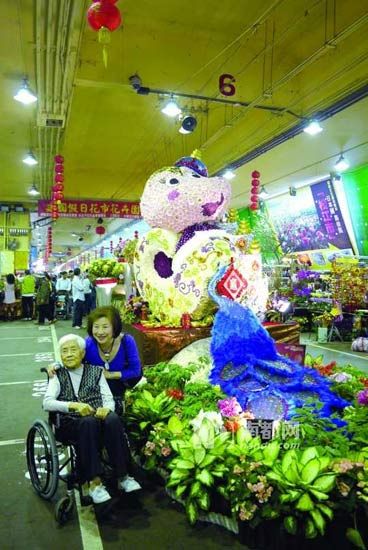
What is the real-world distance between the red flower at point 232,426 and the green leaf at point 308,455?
1.66 ft

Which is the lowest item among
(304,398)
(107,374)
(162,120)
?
(304,398)

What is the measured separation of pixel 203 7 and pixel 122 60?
1610 mm

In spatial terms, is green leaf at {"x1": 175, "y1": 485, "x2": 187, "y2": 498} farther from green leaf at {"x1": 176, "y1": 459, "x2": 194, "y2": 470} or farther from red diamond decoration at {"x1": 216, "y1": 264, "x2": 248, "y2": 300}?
red diamond decoration at {"x1": 216, "y1": 264, "x2": 248, "y2": 300}

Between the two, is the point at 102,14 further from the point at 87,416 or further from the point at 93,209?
the point at 93,209

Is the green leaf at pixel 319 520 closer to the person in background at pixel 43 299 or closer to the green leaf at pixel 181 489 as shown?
the green leaf at pixel 181 489

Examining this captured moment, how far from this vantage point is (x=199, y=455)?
106 inches

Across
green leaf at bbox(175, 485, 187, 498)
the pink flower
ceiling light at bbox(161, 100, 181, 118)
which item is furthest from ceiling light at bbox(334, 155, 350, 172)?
green leaf at bbox(175, 485, 187, 498)

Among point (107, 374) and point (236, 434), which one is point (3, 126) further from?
point (236, 434)

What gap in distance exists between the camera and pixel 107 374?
126 inches

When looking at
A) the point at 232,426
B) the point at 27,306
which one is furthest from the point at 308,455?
the point at 27,306

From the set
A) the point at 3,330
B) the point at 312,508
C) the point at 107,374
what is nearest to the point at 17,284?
the point at 3,330

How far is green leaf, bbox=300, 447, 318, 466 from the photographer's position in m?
2.55

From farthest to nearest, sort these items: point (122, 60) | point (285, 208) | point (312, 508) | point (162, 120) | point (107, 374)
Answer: point (285, 208) → point (162, 120) → point (122, 60) → point (107, 374) → point (312, 508)

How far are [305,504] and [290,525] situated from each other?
4.9 inches
